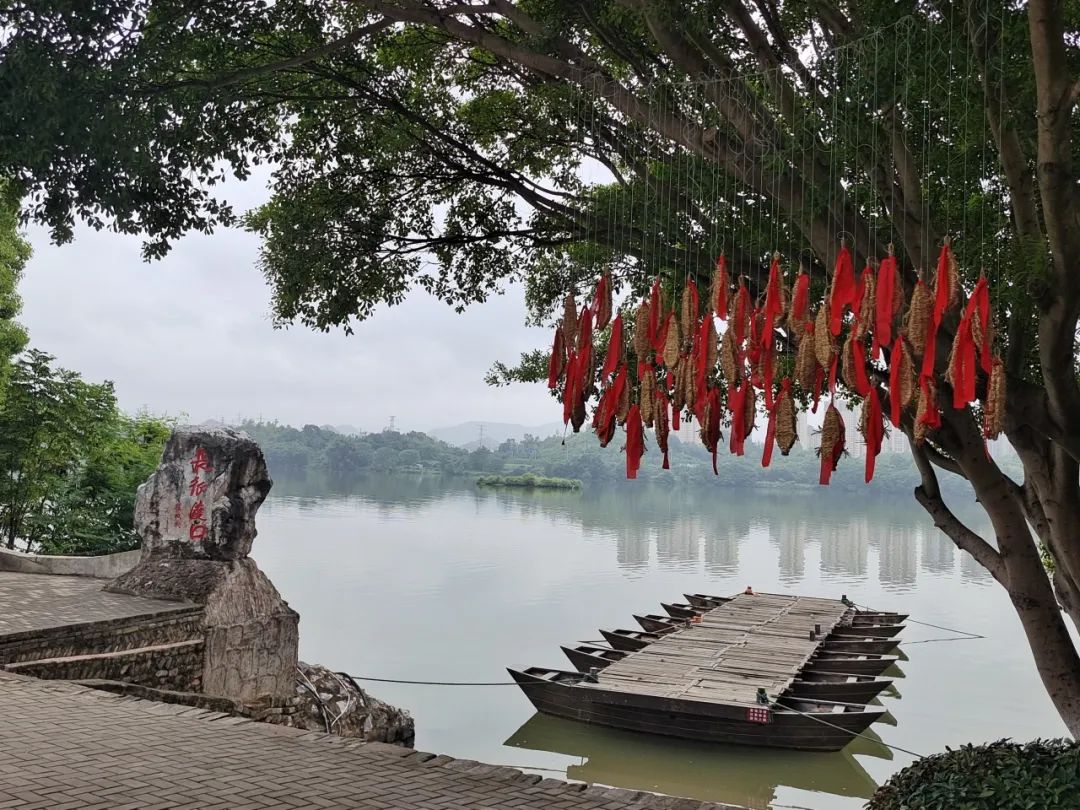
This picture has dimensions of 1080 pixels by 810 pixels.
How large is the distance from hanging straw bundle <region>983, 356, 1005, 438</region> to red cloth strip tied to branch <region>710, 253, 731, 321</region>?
44.2 inches

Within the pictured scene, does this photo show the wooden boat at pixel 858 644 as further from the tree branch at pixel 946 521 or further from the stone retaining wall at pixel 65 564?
the stone retaining wall at pixel 65 564

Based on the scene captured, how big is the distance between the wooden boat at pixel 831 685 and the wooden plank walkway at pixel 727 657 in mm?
192

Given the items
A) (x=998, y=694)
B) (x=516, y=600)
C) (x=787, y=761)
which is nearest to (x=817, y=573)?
(x=516, y=600)

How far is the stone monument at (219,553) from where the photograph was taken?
8.50m

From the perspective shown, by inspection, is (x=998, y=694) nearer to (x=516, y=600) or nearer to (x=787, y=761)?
(x=787, y=761)

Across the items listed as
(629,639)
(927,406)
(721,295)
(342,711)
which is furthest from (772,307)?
(629,639)

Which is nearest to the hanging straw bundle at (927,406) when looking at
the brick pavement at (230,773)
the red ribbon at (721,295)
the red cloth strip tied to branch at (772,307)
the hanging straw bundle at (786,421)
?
the hanging straw bundle at (786,421)

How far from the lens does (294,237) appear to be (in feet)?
23.5

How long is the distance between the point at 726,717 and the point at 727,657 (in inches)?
100

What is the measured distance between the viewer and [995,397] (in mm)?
3424

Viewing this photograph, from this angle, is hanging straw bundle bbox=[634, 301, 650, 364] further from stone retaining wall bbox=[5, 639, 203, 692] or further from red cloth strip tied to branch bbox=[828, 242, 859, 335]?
stone retaining wall bbox=[5, 639, 203, 692]

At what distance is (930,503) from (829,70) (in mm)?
2591

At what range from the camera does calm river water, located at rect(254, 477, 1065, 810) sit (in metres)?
10.8

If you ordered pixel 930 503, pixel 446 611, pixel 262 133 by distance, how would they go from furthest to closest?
pixel 446 611 < pixel 262 133 < pixel 930 503
